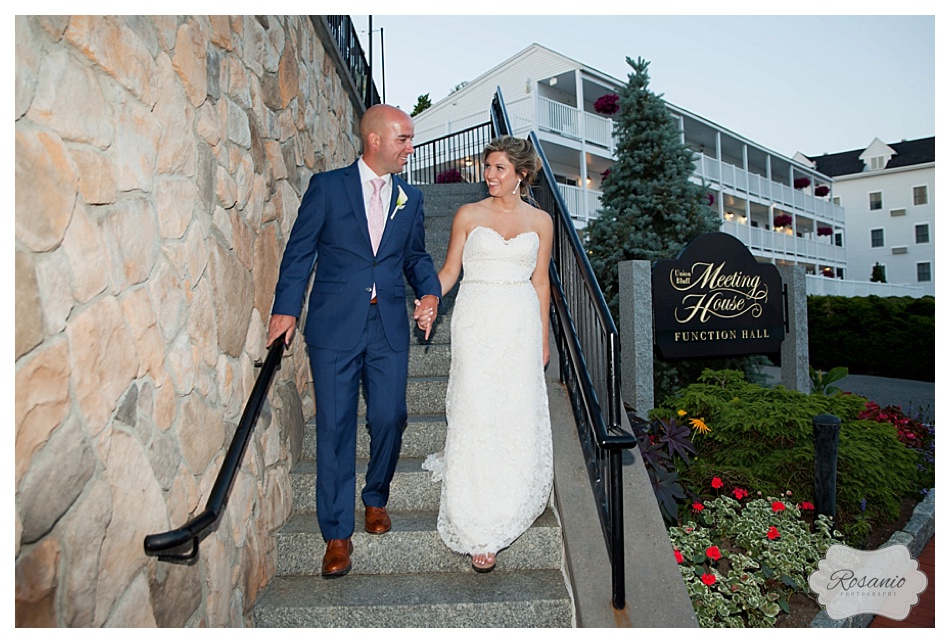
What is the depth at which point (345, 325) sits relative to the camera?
2.73m

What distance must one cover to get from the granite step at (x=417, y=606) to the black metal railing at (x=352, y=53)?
3.81 meters

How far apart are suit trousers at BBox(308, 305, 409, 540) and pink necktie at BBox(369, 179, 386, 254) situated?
36 centimetres

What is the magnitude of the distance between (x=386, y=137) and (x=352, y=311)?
0.85 meters

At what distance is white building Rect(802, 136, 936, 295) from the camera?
33688mm

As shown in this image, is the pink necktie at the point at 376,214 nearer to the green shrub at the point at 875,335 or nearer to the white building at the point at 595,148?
the white building at the point at 595,148

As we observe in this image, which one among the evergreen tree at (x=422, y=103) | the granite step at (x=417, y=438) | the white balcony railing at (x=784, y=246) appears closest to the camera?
the granite step at (x=417, y=438)

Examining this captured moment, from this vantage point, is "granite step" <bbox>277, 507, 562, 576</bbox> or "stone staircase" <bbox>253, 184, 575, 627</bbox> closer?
"stone staircase" <bbox>253, 184, 575, 627</bbox>

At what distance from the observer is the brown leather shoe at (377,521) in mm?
2908

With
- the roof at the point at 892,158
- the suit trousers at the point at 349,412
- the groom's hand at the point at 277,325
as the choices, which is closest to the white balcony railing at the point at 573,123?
the suit trousers at the point at 349,412

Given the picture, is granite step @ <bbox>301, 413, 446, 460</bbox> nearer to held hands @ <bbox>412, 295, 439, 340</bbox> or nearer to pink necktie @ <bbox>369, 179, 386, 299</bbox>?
held hands @ <bbox>412, 295, 439, 340</bbox>

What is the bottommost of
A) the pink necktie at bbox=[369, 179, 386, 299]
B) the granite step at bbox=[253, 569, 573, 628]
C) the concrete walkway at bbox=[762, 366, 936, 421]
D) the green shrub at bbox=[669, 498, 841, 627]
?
the concrete walkway at bbox=[762, 366, 936, 421]

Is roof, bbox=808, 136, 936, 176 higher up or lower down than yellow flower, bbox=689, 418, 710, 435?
higher up

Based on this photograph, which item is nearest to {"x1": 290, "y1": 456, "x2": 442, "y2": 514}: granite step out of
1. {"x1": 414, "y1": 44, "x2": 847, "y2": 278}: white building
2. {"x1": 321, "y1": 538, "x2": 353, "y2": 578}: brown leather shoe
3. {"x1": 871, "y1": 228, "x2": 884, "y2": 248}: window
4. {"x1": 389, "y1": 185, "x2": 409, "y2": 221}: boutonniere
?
{"x1": 321, "y1": 538, "x2": 353, "y2": 578}: brown leather shoe

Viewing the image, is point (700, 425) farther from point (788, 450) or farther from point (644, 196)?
point (644, 196)
